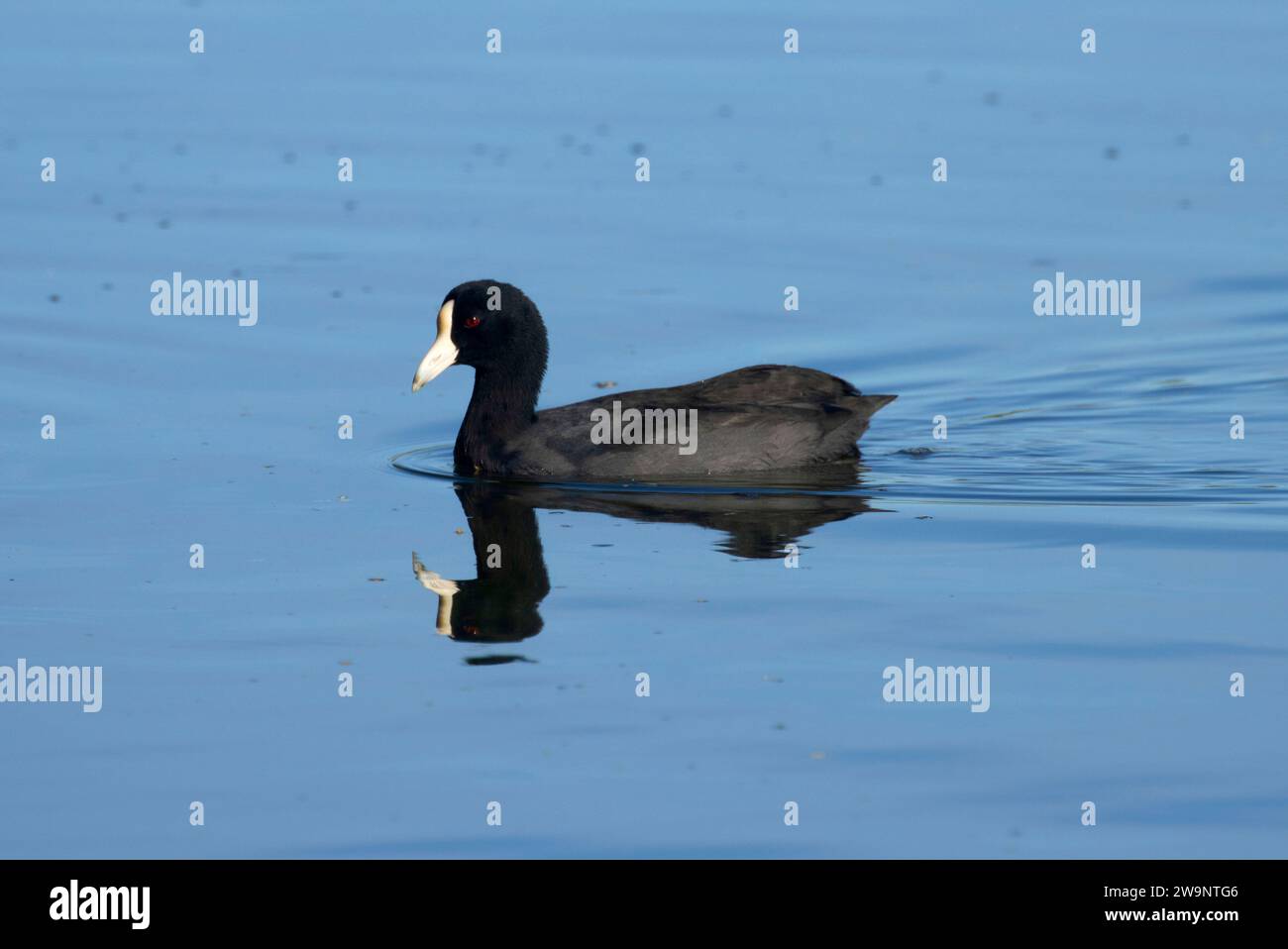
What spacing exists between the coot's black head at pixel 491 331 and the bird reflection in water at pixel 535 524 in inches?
36.5

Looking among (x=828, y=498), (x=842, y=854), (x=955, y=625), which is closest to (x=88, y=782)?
(x=842, y=854)

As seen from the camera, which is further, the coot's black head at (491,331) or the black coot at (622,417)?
the coot's black head at (491,331)

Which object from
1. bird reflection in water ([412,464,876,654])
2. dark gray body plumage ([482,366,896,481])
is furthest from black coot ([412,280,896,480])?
bird reflection in water ([412,464,876,654])

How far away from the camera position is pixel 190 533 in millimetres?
12539

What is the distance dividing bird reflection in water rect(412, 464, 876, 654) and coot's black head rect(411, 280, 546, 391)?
93 centimetres

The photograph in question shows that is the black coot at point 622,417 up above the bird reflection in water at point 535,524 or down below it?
above

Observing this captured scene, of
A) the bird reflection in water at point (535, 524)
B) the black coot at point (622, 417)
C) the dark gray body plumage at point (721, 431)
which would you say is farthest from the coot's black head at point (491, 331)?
the bird reflection in water at point (535, 524)

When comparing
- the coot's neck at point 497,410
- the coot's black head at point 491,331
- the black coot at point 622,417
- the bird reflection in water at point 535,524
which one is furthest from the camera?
the coot's black head at point 491,331

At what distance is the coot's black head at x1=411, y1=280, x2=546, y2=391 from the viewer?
14492mm

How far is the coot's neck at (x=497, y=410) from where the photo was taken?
46.7 feet

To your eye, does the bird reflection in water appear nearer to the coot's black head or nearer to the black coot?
the black coot

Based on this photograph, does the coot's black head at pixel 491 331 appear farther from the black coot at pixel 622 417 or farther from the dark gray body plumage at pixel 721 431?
the dark gray body plumage at pixel 721 431

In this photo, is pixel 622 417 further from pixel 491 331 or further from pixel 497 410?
pixel 491 331

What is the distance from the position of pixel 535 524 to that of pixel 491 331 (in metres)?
2.06
